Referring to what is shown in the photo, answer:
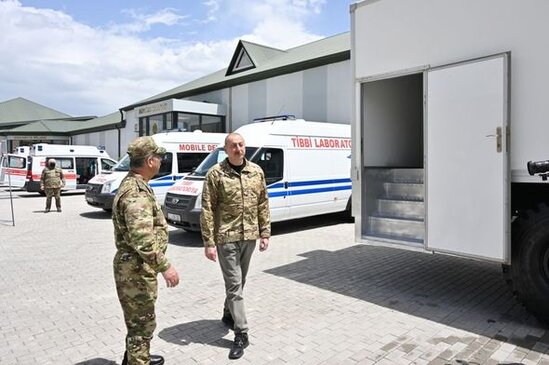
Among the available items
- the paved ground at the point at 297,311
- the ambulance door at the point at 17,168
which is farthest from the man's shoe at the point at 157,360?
the ambulance door at the point at 17,168

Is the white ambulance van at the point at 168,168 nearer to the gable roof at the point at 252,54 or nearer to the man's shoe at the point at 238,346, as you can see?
the man's shoe at the point at 238,346

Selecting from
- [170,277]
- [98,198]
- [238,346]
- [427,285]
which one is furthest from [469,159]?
[98,198]

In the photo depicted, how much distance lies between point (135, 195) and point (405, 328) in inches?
116

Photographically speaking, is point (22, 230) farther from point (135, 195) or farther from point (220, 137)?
point (135, 195)

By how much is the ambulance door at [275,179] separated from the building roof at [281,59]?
6811 millimetres

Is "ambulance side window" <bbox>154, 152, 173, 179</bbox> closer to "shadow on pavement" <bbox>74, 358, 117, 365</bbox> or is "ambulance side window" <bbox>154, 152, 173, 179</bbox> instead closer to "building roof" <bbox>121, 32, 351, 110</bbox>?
"building roof" <bbox>121, 32, 351, 110</bbox>

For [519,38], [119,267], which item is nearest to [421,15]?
[519,38]

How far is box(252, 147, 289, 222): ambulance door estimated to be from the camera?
927cm

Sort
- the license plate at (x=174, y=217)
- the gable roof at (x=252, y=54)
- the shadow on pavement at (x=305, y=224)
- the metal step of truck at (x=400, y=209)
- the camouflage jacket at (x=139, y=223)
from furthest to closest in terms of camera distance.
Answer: the gable roof at (x=252, y=54) < the shadow on pavement at (x=305, y=224) < the license plate at (x=174, y=217) < the metal step of truck at (x=400, y=209) < the camouflage jacket at (x=139, y=223)

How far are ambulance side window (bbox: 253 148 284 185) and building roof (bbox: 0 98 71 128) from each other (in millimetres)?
48995

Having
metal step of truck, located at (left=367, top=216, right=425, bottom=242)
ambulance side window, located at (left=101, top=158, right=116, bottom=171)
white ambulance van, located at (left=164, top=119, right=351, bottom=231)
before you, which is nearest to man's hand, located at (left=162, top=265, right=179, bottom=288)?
metal step of truck, located at (left=367, top=216, right=425, bottom=242)

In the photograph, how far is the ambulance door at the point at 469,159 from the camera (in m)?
4.20

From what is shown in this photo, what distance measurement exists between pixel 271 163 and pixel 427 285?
456 cm

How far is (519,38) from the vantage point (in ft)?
13.4
